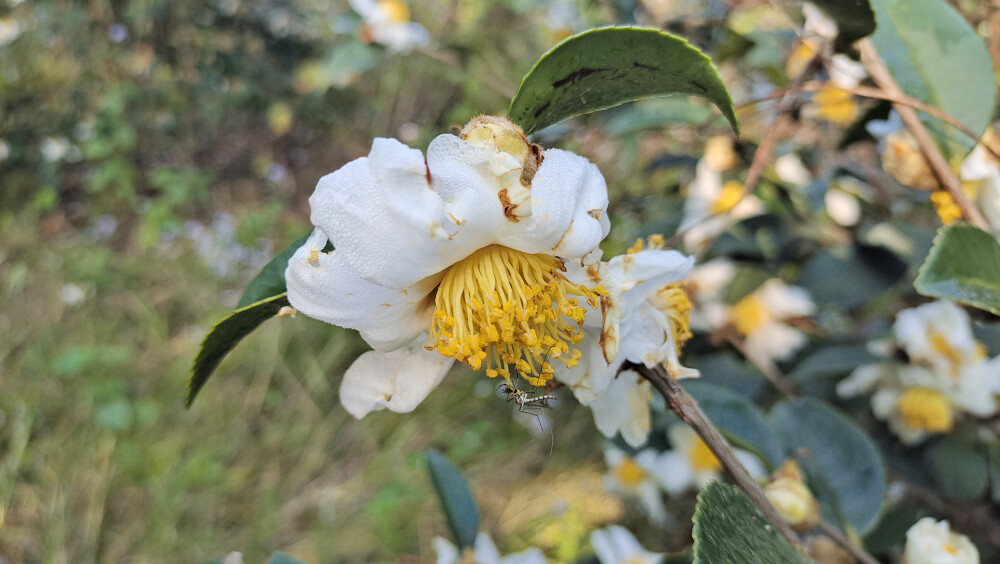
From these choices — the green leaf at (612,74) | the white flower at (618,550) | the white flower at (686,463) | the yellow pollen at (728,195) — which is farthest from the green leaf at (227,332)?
the yellow pollen at (728,195)

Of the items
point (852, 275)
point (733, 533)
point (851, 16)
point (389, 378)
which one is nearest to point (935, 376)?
point (852, 275)

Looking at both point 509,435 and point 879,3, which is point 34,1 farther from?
point 879,3

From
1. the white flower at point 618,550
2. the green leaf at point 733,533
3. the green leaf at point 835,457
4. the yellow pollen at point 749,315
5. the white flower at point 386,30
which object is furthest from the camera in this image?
the white flower at point 386,30

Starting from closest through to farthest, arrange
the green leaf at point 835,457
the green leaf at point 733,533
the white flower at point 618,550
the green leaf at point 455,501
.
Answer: the green leaf at point 733,533, the green leaf at point 835,457, the green leaf at point 455,501, the white flower at point 618,550

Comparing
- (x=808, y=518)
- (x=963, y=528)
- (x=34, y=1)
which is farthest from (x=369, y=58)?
(x=34, y=1)

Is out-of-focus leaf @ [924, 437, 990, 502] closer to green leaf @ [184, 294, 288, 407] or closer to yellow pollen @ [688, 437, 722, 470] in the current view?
yellow pollen @ [688, 437, 722, 470]

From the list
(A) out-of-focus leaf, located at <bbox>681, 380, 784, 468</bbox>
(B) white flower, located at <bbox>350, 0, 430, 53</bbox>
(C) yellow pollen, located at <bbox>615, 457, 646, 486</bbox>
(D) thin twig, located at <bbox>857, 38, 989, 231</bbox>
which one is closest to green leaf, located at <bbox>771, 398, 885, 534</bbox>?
(A) out-of-focus leaf, located at <bbox>681, 380, 784, 468</bbox>

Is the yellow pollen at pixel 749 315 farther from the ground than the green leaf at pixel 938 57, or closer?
closer

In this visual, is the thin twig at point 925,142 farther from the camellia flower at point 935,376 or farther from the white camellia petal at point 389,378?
the white camellia petal at point 389,378
